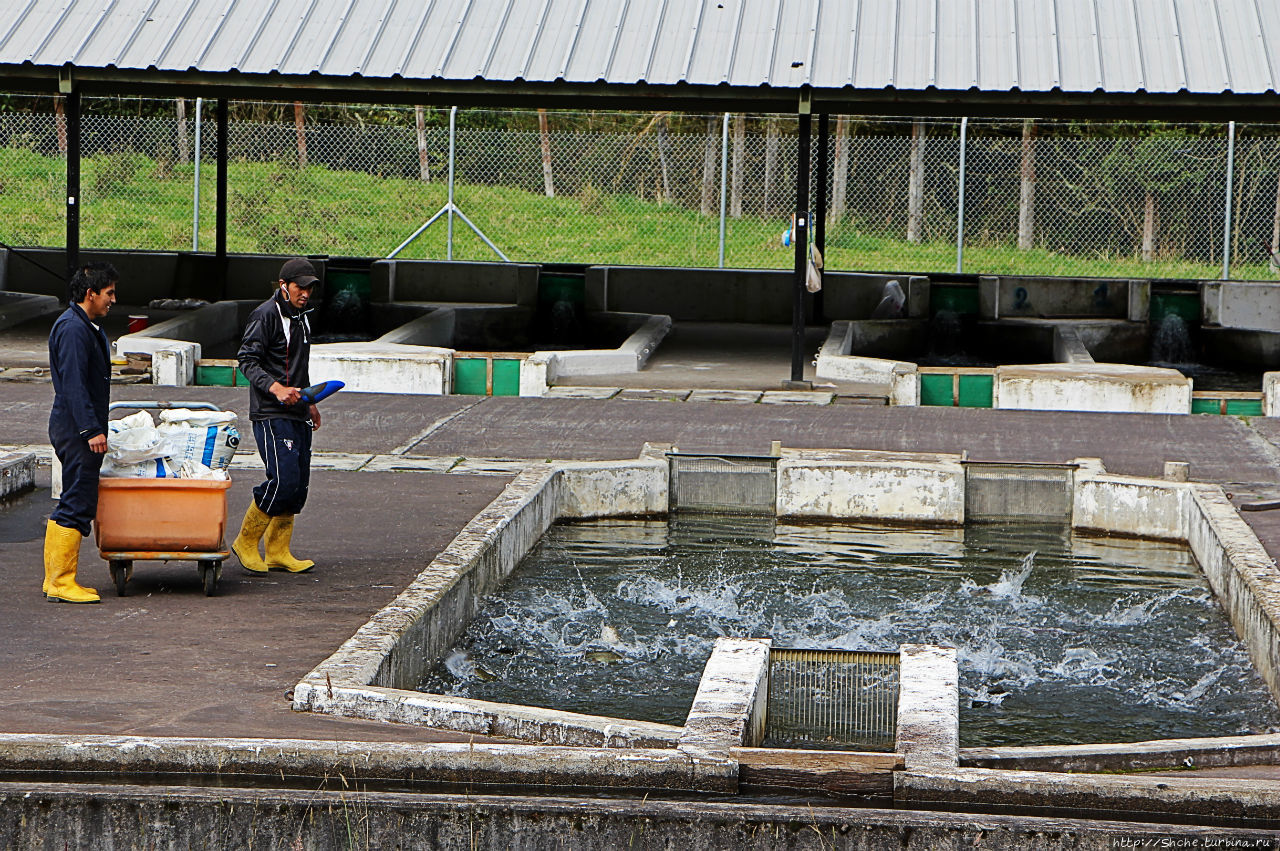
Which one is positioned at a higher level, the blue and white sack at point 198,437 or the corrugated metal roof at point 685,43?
the corrugated metal roof at point 685,43

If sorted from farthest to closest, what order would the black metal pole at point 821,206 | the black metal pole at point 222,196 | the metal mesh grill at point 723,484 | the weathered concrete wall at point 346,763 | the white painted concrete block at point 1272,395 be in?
the black metal pole at point 222,196 → the black metal pole at point 821,206 → the white painted concrete block at point 1272,395 → the metal mesh grill at point 723,484 → the weathered concrete wall at point 346,763

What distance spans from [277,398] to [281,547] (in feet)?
2.73

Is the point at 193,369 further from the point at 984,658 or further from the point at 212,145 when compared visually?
the point at 212,145

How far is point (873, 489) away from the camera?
37.5 feet

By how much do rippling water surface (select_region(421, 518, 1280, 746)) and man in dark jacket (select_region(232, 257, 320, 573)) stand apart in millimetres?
1183

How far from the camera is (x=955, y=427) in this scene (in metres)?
13.5

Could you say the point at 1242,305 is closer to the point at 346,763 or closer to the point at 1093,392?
the point at 1093,392

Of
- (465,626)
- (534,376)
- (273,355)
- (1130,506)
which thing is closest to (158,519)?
(273,355)

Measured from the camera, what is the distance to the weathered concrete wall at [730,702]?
17.7ft

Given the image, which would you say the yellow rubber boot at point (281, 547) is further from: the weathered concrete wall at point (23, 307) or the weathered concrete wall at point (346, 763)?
the weathered concrete wall at point (23, 307)

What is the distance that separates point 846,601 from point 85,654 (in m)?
4.34

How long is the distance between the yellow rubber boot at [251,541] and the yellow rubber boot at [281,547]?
0.05m

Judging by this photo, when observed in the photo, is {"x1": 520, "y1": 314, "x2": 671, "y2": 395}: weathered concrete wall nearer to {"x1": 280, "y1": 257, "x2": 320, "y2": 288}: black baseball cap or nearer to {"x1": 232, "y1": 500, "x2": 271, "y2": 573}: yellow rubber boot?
{"x1": 232, "y1": 500, "x2": 271, "y2": 573}: yellow rubber boot

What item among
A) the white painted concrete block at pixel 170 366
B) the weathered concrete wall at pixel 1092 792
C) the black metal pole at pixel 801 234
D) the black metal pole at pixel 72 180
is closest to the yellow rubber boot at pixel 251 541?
the weathered concrete wall at pixel 1092 792
